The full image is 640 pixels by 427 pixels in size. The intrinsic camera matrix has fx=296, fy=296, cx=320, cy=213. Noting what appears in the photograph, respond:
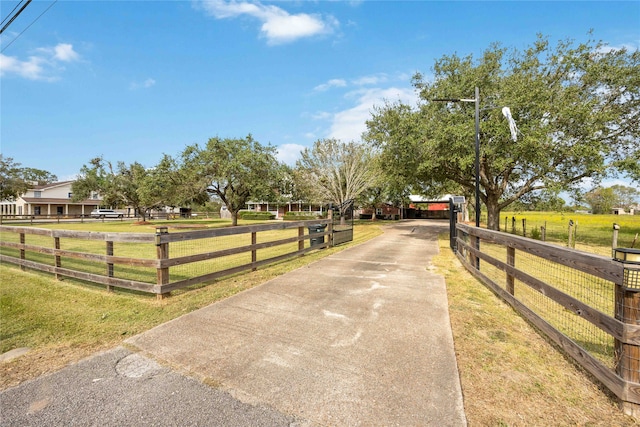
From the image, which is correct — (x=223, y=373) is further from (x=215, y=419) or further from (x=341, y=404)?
(x=341, y=404)

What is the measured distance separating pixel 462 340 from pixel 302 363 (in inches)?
73.8

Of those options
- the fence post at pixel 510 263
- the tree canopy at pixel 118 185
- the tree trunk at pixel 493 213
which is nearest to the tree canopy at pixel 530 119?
the tree trunk at pixel 493 213

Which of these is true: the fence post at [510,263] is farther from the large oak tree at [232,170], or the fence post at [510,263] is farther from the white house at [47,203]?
the white house at [47,203]

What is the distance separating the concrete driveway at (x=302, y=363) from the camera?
213 centimetres

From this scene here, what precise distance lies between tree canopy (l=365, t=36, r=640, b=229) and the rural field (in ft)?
27.4

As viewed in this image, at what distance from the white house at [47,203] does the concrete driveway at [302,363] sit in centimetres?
5185

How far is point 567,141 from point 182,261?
14.8m

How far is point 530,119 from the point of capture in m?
12.1

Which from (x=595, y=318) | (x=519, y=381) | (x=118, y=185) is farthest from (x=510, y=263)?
(x=118, y=185)

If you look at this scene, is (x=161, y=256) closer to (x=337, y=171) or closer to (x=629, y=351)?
(x=629, y=351)

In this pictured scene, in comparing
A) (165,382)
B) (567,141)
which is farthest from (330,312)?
(567,141)

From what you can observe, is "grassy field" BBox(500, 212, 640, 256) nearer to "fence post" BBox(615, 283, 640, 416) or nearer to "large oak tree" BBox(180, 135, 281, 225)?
"fence post" BBox(615, 283, 640, 416)

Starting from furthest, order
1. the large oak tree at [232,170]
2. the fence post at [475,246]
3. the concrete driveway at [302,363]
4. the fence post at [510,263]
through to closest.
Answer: the large oak tree at [232,170] → the fence post at [475,246] → the fence post at [510,263] → the concrete driveway at [302,363]

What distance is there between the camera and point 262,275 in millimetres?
6348
